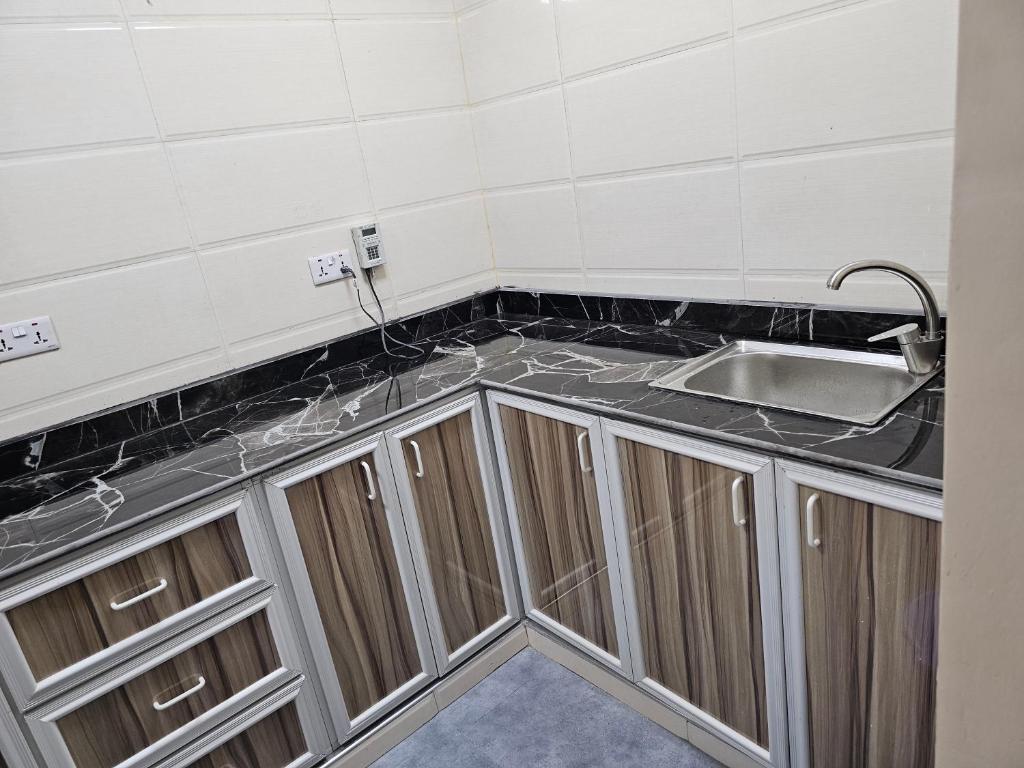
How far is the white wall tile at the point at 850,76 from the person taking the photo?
137 cm

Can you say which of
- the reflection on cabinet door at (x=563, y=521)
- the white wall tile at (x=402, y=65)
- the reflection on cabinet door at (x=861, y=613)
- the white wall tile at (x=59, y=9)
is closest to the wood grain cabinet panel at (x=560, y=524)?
the reflection on cabinet door at (x=563, y=521)

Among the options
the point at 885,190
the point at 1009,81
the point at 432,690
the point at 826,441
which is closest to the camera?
the point at 1009,81

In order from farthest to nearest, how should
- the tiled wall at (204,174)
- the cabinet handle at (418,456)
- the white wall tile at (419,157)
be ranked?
the white wall tile at (419,157)
the cabinet handle at (418,456)
the tiled wall at (204,174)

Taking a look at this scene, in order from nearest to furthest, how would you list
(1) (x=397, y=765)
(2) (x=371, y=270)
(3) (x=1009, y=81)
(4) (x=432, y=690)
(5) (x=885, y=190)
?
(3) (x=1009, y=81)
(5) (x=885, y=190)
(1) (x=397, y=765)
(4) (x=432, y=690)
(2) (x=371, y=270)

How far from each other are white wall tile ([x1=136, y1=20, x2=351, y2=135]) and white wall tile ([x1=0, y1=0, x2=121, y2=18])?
8 cm

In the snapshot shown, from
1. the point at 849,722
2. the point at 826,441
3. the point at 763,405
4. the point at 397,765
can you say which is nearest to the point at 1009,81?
the point at 826,441

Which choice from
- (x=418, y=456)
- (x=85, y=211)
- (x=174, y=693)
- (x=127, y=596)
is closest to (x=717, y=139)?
(x=418, y=456)

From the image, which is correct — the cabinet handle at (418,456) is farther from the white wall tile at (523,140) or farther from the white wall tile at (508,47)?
the white wall tile at (508,47)

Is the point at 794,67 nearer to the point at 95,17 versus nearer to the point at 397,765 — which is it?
the point at 95,17

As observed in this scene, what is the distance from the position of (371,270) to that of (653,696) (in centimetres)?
152

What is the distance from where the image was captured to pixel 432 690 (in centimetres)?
192

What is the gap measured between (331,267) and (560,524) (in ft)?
3.52

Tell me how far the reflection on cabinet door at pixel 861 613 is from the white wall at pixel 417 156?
0.64 m

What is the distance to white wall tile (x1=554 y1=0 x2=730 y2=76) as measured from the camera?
168 centimetres
